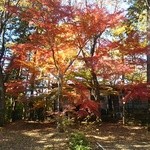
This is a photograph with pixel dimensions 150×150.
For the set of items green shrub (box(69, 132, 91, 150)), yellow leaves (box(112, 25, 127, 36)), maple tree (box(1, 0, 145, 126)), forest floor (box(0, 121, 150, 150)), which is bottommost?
forest floor (box(0, 121, 150, 150))

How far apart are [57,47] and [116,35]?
5.50 meters

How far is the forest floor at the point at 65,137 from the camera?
13.6 metres

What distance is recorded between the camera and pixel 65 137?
50.5 ft

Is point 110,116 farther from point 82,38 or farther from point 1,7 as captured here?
point 1,7

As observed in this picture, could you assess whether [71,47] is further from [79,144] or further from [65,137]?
[79,144]

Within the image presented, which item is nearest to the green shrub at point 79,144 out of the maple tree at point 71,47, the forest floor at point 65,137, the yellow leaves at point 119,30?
the forest floor at point 65,137

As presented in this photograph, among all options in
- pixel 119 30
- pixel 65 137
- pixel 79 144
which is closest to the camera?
pixel 79 144

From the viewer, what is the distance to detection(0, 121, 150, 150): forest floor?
44.6 ft

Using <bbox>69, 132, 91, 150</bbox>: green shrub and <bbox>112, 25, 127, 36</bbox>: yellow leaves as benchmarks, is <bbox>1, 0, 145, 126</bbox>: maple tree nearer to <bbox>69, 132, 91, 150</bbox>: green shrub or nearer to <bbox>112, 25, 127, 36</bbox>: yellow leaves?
<bbox>112, 25, 127, 36</bbox>: yellow leaves

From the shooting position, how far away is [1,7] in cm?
1906

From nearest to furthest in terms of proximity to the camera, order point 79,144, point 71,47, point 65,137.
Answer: point 79,144
point 65,137
point 71,47

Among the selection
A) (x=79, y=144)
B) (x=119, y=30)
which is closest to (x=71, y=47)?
(x=119, y=30)

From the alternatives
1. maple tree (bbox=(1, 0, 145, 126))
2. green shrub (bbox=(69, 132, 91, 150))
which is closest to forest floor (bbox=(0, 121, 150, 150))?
green shrub (bbox=(69, 132, 91, 150))

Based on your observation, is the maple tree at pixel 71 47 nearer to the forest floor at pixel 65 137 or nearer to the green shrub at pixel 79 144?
the forest floor at pixel 65 137
